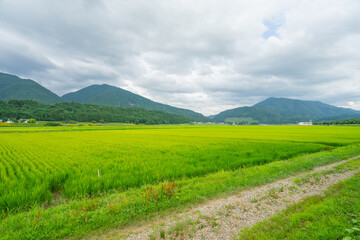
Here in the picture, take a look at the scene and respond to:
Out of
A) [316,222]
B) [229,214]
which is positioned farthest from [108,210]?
[316,222]

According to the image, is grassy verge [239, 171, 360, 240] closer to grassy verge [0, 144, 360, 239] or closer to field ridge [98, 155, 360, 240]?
field ridge [98, 155, 360, 240]

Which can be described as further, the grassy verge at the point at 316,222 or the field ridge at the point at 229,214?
the field ridge at the point at 229,214

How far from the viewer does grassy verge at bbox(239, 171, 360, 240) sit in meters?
3.53

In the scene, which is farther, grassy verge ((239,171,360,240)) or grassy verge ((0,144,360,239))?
grassy verge ((0,144,360,239))

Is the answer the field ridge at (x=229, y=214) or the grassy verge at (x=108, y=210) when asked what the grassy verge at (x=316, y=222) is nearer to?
the field ridge at (x=229, y=214)

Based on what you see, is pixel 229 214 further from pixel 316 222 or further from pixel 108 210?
pixel 108 210

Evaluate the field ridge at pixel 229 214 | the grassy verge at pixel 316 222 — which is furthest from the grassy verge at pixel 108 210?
the grassy verge at pixel 316 222

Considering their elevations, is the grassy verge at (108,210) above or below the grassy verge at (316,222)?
below

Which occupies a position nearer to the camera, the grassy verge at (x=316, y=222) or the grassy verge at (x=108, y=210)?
the grassy verge at (x=316, y=222)

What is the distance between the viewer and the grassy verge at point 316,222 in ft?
11.6

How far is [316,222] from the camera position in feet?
12.9

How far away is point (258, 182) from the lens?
7219mm

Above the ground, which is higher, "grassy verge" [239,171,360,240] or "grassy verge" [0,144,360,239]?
"grassy verge" [239,171,360,240]

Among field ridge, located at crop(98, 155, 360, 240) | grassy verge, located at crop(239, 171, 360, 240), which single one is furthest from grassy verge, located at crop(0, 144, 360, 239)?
grassy verge, located at crop(239, 171, 360, 240)
